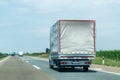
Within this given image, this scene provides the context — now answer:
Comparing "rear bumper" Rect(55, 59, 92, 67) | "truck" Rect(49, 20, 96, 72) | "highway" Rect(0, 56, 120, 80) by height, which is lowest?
"highway" Rect(0, 56, 120, 80)

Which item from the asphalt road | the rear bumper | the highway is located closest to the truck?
the rear bumper

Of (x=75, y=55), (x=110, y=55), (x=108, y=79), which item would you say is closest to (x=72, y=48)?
(x=75, y=55)

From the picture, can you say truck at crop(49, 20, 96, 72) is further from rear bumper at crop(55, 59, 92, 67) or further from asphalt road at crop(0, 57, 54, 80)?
asphalt road at crop(0, 57, 54, 80)

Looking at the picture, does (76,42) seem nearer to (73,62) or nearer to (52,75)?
(73,62)

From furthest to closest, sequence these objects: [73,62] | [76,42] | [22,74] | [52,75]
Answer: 1. [76,42]
2. [73,62]
3. [22,74]
4. [52,75]

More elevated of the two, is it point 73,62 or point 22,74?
point 73,62

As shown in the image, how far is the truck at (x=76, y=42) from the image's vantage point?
1077 inches

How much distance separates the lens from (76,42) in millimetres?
27641

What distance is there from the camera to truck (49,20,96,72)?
27359 mm

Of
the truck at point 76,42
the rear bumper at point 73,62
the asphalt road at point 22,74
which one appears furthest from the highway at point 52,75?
the truck at point 76,42

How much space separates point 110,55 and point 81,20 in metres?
52.1

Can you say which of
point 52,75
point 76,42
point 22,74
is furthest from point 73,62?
point 22,74

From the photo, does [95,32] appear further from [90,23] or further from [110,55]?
[110,55]

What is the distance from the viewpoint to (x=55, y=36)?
95.8 feet
